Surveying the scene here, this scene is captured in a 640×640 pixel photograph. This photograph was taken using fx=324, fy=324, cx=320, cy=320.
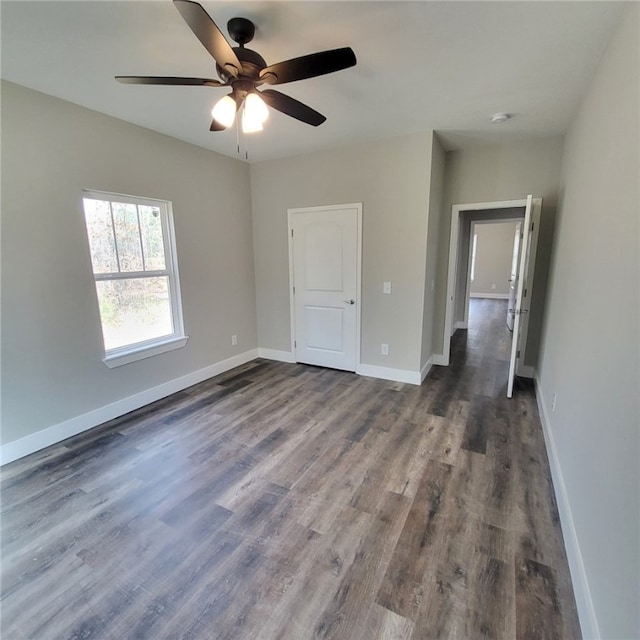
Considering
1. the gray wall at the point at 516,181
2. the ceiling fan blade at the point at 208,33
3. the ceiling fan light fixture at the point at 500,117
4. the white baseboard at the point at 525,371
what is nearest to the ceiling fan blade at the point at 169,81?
the ceiling fan blade at the point at 208,33

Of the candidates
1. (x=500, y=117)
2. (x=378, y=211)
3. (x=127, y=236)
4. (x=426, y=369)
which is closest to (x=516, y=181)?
(x=500, y=117)

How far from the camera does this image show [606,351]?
1408mm

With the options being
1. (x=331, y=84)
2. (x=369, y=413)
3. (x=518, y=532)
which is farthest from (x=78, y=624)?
(x=331, y=84)

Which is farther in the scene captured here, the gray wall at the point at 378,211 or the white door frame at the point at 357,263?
the white door frame at the point at 357,263

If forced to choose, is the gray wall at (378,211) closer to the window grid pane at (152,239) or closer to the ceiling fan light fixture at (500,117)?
the ceiling fan light fixture at (500,117)

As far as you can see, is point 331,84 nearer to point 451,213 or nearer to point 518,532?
point 451,213

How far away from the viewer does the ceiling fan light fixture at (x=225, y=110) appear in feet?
5.98

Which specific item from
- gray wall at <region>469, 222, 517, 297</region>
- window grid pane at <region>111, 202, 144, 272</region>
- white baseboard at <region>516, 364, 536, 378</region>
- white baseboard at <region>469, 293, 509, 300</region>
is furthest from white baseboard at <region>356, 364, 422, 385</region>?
gray wall at <region>469, 222, 517, 297</region>

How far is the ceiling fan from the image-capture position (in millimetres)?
1371

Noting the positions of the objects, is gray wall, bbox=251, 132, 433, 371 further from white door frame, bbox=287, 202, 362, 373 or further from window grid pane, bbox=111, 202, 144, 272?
window grid pane, bbox=111, 202, 144, 272

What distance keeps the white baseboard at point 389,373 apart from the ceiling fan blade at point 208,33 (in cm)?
311

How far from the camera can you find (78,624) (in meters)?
1.34

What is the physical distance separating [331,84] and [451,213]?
230 centimetres

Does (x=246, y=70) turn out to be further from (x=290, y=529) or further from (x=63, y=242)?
(x=290, y=529)
